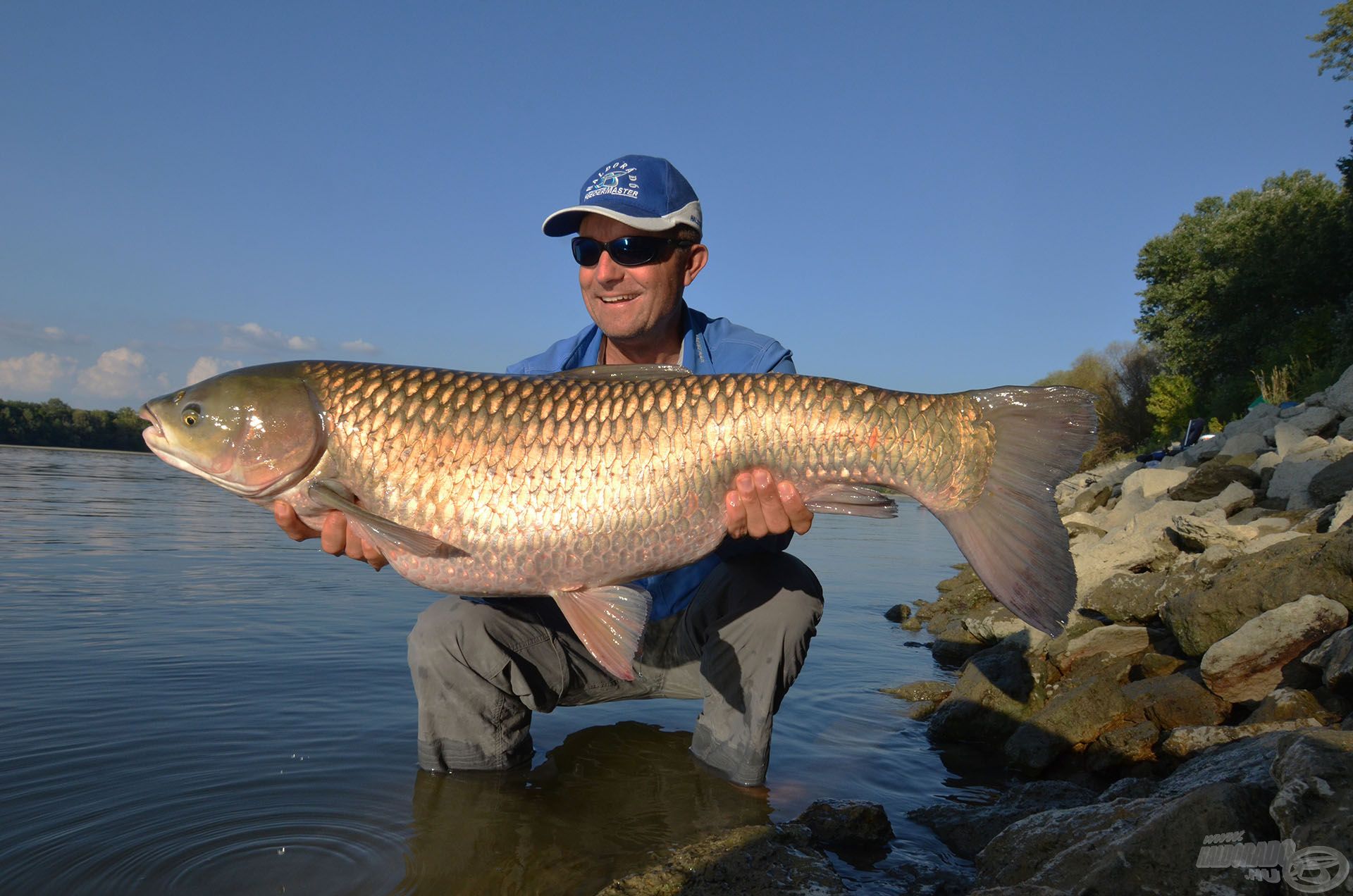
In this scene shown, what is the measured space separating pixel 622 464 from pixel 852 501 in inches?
32.7

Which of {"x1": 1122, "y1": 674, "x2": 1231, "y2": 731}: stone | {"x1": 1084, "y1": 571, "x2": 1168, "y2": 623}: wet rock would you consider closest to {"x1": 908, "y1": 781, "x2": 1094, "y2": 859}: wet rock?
{"x1": 1122, "y1": 674, "x2": 1231, "y2": 731}: stone

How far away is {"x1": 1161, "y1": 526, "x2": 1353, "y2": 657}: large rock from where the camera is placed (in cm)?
411

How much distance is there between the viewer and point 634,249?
4.19m

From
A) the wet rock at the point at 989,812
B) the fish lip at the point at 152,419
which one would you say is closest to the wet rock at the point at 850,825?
the wet rock at the point at 989,812

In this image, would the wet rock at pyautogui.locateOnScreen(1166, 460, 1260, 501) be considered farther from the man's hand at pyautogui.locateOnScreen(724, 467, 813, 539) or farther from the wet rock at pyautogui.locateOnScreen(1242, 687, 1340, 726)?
the man's hand at pyautogui.locateOnScreen(724, 467, 813, 539)

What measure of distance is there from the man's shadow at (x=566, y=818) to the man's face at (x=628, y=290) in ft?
6.71

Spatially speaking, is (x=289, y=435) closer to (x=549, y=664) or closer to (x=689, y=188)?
(x=549, y=664)

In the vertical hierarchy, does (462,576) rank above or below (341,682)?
above

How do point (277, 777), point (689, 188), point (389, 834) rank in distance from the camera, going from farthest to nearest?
point (689, 188)
point (277, 777)
point (389, 834)

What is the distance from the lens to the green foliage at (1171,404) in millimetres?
27703

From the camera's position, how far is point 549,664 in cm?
386

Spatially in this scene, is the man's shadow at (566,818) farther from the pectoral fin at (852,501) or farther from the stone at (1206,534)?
the stone at (1206,534)

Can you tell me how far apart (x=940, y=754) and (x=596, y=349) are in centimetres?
274

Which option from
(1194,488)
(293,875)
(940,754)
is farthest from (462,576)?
(1194,488)
